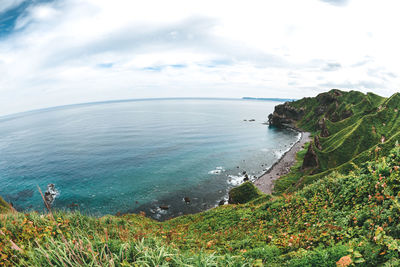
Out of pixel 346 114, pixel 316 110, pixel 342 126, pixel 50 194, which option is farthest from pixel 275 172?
pixel 316 110

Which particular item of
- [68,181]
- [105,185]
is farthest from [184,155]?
[68,181]

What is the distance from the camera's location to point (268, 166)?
63.1 metres

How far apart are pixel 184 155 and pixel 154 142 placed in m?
26.7

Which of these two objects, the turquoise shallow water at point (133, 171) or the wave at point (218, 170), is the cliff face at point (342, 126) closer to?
the turquoise shallow water at point (133, 171)

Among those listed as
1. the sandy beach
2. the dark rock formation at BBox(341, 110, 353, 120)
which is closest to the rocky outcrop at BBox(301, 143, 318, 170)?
the sandy beach

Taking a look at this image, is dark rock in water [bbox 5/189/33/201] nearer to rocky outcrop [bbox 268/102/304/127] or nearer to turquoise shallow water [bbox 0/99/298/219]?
turquoise shallow water [bbox 0/99/298/219]

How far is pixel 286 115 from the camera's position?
138 m

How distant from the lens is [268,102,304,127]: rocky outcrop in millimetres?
132250

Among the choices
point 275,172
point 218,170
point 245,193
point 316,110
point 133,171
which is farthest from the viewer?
point 316,110

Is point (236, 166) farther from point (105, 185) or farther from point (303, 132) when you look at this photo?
point (303, 132)

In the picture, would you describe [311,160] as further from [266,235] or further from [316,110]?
[316,110]

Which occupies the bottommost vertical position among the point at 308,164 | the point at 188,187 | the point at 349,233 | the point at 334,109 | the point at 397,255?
the point at 188,187

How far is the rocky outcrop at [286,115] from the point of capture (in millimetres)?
132250

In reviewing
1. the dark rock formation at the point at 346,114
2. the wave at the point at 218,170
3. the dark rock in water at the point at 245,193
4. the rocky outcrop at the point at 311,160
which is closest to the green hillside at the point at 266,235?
the dark rock in water at the point at 245,193
